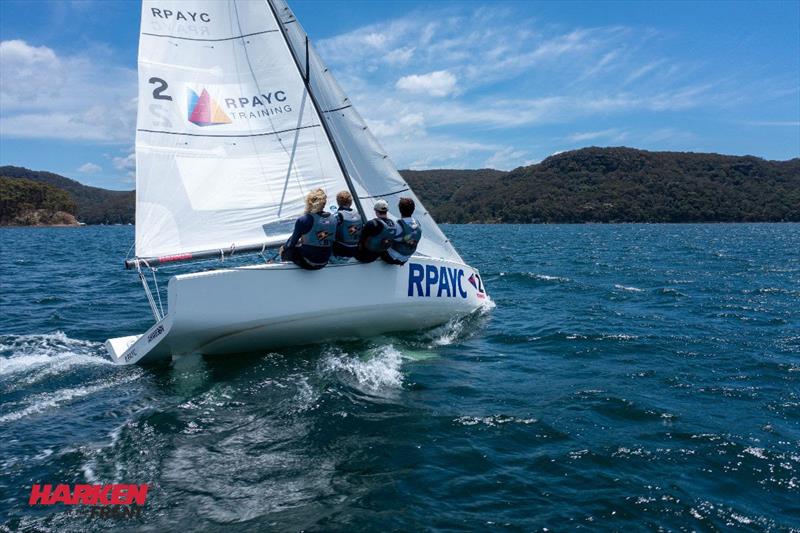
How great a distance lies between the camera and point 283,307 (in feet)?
22.9

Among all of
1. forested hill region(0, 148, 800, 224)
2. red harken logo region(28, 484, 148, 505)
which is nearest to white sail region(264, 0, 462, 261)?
red harken logo region(28, 484, 148, 505)

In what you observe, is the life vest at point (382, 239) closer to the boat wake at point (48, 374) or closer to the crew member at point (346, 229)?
the crew member at point (346, 229)

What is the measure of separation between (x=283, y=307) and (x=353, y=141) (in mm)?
2913

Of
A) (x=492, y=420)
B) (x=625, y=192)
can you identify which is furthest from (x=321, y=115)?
(x=625, y=192)

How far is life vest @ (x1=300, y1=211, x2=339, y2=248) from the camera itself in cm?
684

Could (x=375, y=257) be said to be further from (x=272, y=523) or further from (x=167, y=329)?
(x=272, y=523)

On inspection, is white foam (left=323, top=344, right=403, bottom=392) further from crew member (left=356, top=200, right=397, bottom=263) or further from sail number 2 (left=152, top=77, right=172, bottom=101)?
sail number 2 (left=152, top=77, right=172, bottom=101)

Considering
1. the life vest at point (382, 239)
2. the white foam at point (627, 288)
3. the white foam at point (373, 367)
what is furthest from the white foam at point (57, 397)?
the white foam at point (627, 288)

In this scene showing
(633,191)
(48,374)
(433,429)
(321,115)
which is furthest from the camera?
(633,191)

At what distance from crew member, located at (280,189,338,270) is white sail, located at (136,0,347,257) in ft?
3.33

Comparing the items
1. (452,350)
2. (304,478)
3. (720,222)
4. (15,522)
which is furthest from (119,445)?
(720,222)

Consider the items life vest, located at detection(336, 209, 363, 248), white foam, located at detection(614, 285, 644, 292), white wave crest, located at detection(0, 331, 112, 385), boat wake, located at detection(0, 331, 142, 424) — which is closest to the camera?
boat wake, located at detection(0, 331, 142, 424)

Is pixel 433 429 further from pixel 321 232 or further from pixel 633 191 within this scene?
pixel 633 191

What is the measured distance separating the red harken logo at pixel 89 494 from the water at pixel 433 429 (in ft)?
0.28
